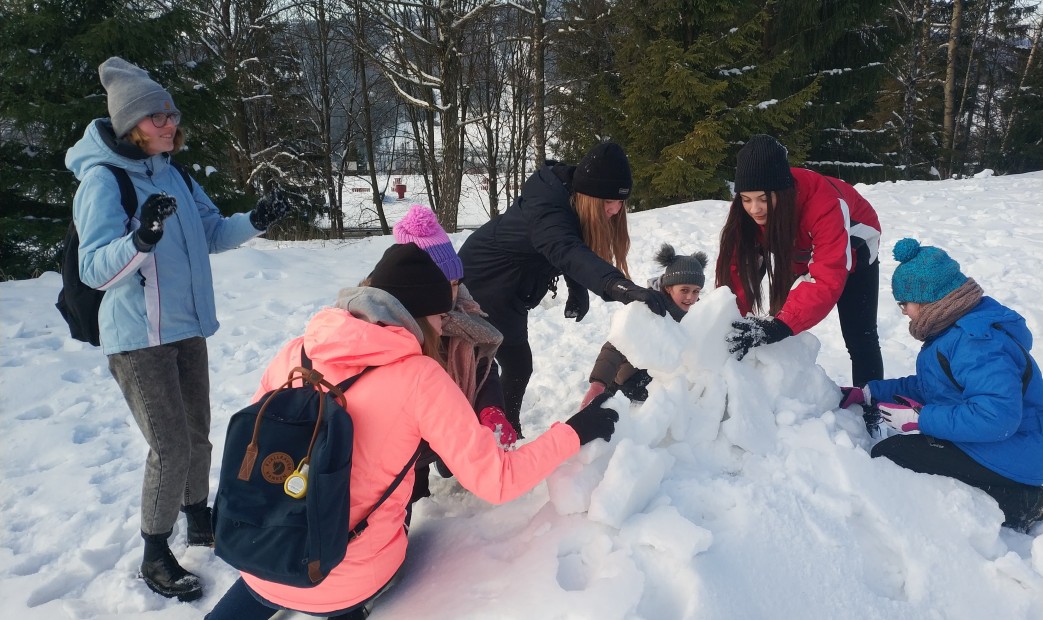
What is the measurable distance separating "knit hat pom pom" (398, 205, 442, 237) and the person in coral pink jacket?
632 millimetres

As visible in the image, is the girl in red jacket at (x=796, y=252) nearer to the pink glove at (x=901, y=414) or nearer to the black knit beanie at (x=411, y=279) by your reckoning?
the pink glove at (x=901, y=414)

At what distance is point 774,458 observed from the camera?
2301mm

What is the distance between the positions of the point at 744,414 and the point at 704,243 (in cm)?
556

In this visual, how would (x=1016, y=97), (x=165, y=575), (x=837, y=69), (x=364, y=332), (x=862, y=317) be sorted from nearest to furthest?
1. (x=364, y=332)
2. (x=165, y=575)
3. (x=862, y=317)
4. (x=837, y=69)
5. (x=1016, y=97)

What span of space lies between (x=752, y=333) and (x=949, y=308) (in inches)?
28.8

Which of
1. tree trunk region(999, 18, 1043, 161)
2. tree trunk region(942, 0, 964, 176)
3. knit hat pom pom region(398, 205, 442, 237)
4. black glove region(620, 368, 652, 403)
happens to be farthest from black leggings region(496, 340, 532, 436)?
tree trunk region(999, 18, 1043, 161)

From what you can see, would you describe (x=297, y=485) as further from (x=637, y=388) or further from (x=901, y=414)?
(x=901, y=414)

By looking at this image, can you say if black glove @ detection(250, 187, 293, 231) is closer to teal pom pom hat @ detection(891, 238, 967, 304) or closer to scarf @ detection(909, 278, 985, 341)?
teal pom pom hat @ detection(891, 238, 967, 304)

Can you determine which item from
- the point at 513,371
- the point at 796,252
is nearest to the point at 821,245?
the point at 796,252

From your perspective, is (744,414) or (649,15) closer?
(744,414)

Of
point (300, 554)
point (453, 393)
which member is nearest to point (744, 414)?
point (453, 393)

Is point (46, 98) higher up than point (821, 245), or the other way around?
point (46, 98)

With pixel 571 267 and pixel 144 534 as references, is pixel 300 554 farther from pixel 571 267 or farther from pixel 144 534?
pixel 571 267

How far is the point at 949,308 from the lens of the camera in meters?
2.32
